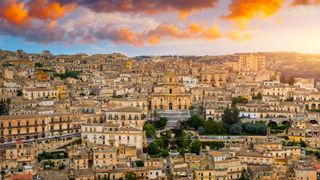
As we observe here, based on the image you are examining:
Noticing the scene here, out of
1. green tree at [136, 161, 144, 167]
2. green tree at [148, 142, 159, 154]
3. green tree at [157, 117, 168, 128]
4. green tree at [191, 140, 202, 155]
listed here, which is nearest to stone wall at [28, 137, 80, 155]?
green tree at [136, 161, 144, 167]

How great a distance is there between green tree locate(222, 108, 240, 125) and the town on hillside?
0.51 feet

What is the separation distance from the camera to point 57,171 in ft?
126

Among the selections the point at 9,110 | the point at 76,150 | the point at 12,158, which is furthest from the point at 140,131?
the point at 9,110

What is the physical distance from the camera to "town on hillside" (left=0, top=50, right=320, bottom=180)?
40.8 m

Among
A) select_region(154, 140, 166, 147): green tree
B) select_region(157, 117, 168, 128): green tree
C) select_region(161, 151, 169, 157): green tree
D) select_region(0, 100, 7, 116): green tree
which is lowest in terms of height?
select_region(161, 151, 169, 157): green tree

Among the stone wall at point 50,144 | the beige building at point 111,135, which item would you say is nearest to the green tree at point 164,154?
the beige building at point 111,135

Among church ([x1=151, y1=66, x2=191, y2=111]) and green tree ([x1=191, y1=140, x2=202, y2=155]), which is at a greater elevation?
church ([x1=151, y1=66, x2=191, y2=111])

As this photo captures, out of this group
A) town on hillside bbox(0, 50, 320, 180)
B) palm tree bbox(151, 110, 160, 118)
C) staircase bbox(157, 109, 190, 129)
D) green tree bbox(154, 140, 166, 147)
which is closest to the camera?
town on hillside bbox(0, 50, 320, 180)

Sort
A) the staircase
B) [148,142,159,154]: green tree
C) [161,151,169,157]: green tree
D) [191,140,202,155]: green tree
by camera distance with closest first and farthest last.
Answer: [161,151,169,157]: green tree, [148,142,159,154]: green tree, [191,140,202,155]: green tree, the staircase

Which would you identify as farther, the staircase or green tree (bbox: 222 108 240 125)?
the staircase

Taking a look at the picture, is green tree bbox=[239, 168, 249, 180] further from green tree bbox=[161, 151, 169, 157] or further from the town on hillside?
green tree bbox=[161, 151, 169, 157]

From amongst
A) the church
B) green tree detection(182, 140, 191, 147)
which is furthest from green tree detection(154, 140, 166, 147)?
the church

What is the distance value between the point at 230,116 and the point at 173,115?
10.1m

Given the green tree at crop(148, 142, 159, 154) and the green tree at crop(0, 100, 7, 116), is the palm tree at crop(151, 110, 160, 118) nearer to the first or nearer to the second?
the green tree at crop(148, 142, 159, 154)
